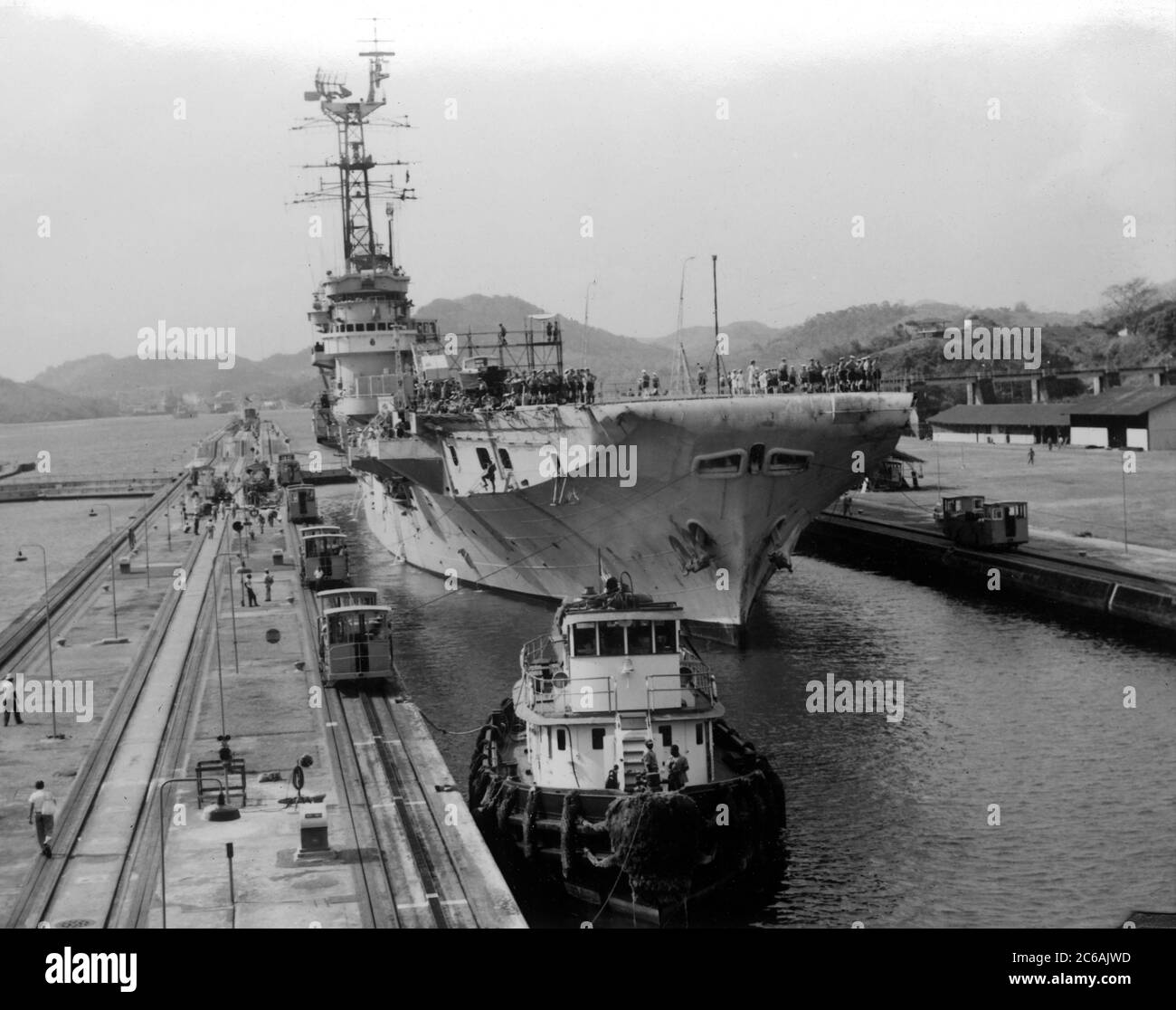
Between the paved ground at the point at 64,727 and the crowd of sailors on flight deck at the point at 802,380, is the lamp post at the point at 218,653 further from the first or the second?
the crowd of sailors on flight deck at the point at 802,380

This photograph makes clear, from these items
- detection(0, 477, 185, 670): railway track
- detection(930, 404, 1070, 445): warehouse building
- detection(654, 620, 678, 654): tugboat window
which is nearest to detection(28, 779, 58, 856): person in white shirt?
detection(654, 620, 678, 654): tugboat window

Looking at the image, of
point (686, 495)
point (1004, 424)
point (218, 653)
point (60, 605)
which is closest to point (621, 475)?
point (686, 495)

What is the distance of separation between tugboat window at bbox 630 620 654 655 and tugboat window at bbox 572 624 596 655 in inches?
21.0

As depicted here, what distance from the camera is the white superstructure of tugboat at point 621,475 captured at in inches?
1200

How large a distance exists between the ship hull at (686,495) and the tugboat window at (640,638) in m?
8.98

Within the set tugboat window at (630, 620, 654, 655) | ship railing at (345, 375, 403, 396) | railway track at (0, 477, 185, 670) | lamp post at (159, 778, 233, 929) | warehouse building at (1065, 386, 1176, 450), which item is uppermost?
ship railing at (345, 375, 403, 396)

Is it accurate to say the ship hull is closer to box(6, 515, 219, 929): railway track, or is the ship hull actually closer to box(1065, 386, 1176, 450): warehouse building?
box(6, 515, 219, 929): railway track

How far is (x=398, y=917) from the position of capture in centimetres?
1602

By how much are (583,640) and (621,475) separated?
11.1 meters

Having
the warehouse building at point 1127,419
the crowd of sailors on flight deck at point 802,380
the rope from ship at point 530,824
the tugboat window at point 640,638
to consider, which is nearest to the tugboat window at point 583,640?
the tugboat window at point 640,638

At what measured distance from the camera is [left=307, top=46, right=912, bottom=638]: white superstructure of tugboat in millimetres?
30469

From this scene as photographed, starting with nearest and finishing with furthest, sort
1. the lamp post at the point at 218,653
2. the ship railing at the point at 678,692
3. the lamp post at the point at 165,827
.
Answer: the lamp post at the point at 165,827
the ship railing at the point at 678,692
the lamp post at the point at 218,653

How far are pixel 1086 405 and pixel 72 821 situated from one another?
69.8 metres

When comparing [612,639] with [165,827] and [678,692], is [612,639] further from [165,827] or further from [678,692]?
[165,827]
